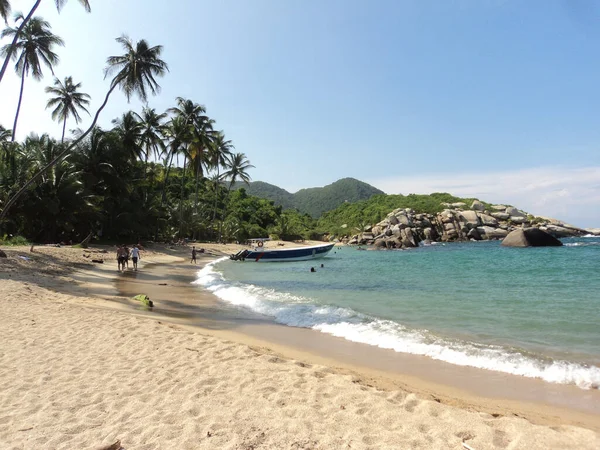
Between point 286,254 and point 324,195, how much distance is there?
500ft

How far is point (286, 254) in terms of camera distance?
34.0m

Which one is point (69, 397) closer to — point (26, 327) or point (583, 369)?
point (26, 327)

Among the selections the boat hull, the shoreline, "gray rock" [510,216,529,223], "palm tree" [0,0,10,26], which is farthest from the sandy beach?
"gray rock" [510,216,529,223]

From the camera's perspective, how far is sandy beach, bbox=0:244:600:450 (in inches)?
138

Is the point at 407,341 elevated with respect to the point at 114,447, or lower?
lower

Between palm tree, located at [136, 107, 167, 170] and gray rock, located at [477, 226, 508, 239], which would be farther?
gray rock, located at [477, 226, 508, 239]

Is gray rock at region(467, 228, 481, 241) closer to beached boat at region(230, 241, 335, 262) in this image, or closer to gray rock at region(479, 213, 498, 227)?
gray rock at region(479, 213, 498, 227)

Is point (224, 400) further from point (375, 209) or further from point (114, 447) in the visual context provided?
point (375, 209)

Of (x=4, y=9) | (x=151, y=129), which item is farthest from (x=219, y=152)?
(x=4, y=9)

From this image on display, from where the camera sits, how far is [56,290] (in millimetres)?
12641

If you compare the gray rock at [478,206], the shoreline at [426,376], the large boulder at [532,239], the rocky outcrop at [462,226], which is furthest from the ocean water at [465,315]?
the gray rock at [478,206]

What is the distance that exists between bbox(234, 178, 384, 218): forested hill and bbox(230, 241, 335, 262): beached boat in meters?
126

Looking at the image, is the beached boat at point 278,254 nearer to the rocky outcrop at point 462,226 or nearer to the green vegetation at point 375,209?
the rocky outcrop at point 462,226

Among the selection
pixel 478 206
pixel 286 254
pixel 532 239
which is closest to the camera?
pixel 286 254
